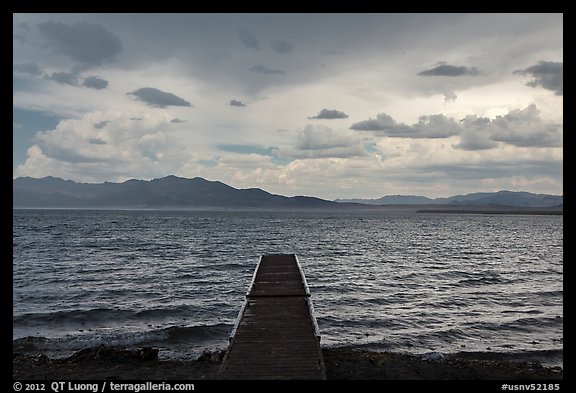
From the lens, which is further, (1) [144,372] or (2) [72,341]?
(2) [72,341]

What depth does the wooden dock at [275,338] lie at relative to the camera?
13.4 meters

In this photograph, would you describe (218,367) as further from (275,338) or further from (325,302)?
(325,302)

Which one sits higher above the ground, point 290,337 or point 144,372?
point 290,337

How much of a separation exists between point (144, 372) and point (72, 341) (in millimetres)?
7267

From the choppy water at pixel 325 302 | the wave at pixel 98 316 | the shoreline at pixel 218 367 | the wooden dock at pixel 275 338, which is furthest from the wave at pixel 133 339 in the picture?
the wooden dock at pixel 275 338

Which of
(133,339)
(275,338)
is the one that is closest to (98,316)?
(133,339)

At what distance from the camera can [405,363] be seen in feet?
58.6

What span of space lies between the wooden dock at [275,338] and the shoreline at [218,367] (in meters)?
1.70

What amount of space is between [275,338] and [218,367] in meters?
2.64

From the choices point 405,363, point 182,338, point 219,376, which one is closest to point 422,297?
point 405,363

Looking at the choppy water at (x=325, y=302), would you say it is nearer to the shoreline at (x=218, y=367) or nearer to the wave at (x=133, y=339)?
the wave at (x=133, y=339)

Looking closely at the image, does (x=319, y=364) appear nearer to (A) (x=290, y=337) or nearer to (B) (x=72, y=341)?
(A) (x=290, y=337)

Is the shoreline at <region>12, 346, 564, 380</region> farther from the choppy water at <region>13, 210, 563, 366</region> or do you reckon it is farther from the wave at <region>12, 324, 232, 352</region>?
the choppy water at <region>13, 210, 563, 366</region>
